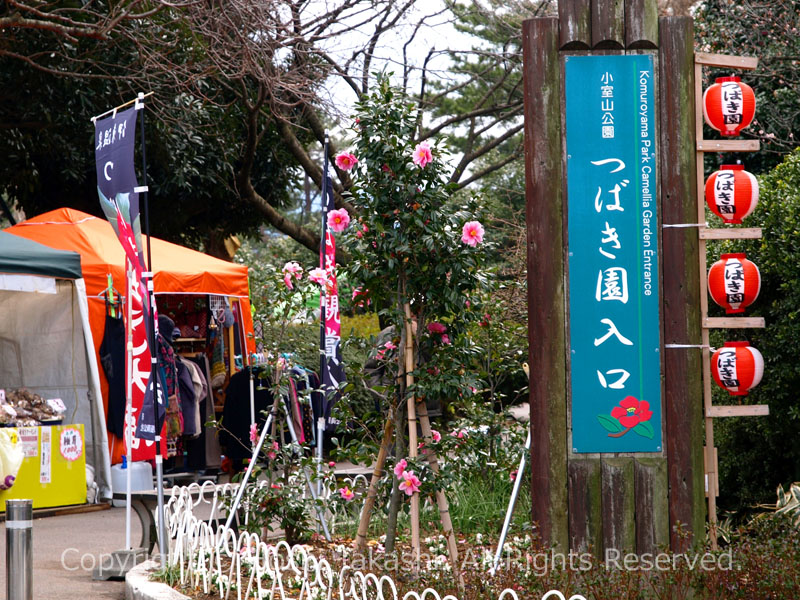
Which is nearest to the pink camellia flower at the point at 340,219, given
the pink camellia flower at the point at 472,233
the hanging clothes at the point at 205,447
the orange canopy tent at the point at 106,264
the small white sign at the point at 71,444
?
the pink camellia flower at the point at 472,233

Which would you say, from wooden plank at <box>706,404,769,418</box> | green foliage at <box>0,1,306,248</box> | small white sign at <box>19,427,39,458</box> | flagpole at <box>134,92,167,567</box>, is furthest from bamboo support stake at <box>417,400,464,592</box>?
A: green foliage at <box>0,1,306,248</box>

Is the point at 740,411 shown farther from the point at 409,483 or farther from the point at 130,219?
the point at 130,219

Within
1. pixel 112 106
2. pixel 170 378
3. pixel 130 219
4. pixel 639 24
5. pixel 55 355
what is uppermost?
pixel 112 106

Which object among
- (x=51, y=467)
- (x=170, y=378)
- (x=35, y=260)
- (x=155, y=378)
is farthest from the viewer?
(x=170, y=378)

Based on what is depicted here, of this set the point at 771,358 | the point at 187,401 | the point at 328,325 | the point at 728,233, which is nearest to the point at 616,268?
the point at 728,233

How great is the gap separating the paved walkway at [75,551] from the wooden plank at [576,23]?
4330 millimetres

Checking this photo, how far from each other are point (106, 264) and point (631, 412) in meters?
6.99

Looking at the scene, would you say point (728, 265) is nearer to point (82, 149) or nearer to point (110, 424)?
point (110, 424)

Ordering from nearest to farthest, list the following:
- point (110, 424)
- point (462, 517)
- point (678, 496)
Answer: point (678, 496)
point (462, 517)
point (110, 424)

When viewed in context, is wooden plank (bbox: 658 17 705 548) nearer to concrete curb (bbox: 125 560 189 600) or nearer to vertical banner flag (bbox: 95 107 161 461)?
concrete curb (bbox: 125 560 189 600)

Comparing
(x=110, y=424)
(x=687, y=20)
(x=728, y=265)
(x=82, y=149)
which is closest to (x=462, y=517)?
(x=728, y=265)

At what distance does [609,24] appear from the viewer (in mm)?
4777

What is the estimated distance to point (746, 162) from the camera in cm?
1077

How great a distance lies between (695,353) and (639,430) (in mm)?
486
